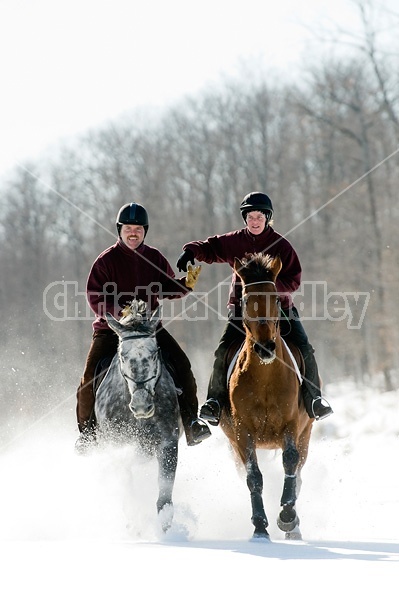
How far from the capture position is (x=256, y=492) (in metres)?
9.24

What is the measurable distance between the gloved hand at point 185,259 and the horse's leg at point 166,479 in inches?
76.5

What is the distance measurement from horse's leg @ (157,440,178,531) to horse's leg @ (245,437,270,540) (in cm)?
74

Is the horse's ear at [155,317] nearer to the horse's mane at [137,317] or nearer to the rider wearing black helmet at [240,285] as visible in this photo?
the horse's mane at [137,317]

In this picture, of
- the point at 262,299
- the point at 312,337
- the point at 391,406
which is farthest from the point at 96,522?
the point at 312,337

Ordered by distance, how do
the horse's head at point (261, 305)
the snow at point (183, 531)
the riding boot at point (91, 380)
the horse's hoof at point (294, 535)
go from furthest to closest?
the riding boot at point (91, 380), the horse's hoof at point (294, 535), the horse's head at point (261, 305), the snow at point (183, 531)

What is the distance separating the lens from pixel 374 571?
6355 millimetres

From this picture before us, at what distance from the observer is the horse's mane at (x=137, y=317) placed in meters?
9.23

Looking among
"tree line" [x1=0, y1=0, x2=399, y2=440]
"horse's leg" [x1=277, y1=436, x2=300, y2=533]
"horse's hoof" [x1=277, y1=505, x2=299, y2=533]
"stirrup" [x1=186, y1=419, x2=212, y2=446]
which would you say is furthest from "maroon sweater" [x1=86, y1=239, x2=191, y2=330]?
"tree line" [x1=0, y1=0, x2=399, y2=440]

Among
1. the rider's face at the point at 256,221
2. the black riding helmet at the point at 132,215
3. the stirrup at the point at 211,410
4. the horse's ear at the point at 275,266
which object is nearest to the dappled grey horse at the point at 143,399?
the stirrup at the point at 211,410

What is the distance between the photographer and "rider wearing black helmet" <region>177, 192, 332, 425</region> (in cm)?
1009

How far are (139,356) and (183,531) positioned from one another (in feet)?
5.52

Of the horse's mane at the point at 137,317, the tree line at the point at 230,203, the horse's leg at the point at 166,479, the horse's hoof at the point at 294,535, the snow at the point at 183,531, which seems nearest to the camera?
the snow at the point at 183,531

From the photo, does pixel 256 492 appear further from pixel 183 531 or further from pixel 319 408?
pixel 319 408

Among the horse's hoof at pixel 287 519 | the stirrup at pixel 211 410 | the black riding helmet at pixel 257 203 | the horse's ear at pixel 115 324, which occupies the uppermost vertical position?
the black riding helmet at pixel 257 203
